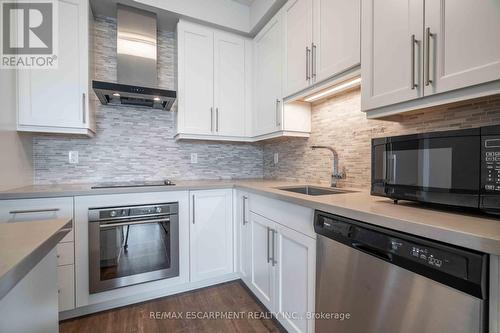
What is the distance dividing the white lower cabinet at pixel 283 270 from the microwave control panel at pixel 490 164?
704 millimetres

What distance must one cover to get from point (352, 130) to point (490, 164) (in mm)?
978

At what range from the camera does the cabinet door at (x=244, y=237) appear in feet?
6.21

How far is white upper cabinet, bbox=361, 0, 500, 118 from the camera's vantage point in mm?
792

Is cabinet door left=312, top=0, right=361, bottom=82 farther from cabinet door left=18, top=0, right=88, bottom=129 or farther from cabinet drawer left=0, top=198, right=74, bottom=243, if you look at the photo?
cabinet drawer left=0, top=198, right=74, bottom=243

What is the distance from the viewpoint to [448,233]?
2.07ft

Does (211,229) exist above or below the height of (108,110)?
below

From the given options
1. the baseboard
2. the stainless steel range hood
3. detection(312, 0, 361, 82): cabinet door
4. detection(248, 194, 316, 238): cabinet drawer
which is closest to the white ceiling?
the stainless steel range hood

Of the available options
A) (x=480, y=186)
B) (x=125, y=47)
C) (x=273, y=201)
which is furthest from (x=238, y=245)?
(x=125, y=47)

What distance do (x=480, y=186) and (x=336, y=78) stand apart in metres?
0.95

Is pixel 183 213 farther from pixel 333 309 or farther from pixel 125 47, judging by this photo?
pixel 125 47

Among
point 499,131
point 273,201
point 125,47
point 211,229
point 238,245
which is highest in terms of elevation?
point 125,47

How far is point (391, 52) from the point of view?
1067mm

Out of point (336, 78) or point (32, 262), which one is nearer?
point (32, 262)
